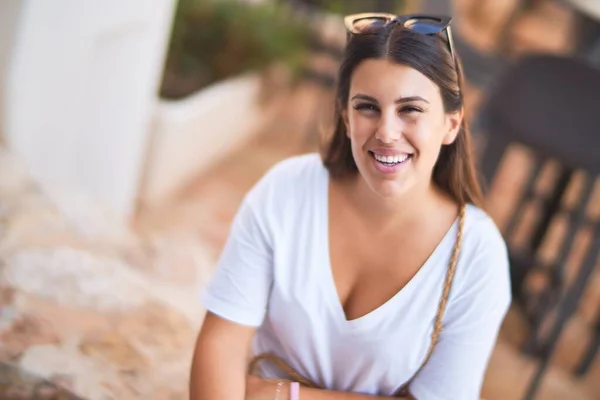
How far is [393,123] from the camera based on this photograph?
1045mm

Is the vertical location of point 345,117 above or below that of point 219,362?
above

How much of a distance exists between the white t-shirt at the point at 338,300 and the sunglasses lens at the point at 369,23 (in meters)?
0.26

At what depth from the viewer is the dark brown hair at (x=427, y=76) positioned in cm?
103

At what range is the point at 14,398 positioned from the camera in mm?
1127

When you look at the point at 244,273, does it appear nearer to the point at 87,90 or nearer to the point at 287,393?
the point at 287,393

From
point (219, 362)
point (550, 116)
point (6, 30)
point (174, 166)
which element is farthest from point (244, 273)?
point (174, 166)

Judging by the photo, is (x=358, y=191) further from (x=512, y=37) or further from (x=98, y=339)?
(x=512, y=37)

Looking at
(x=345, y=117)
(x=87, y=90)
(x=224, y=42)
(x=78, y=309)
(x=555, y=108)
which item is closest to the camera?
(x=345, y=117)

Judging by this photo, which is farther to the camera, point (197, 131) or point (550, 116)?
point (197, 131)

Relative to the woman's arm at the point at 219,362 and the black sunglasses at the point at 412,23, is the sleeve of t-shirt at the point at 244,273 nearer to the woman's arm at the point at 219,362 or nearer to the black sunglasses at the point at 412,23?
the woman's arm at the point at 219,362

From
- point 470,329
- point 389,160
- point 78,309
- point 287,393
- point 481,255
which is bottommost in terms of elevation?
point 78,309

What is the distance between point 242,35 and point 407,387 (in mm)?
2563

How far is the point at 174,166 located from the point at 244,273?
6.59 feet

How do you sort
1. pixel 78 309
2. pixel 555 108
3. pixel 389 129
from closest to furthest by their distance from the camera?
pixel 389 129 → pixel 78 309 → pixel 555 108
